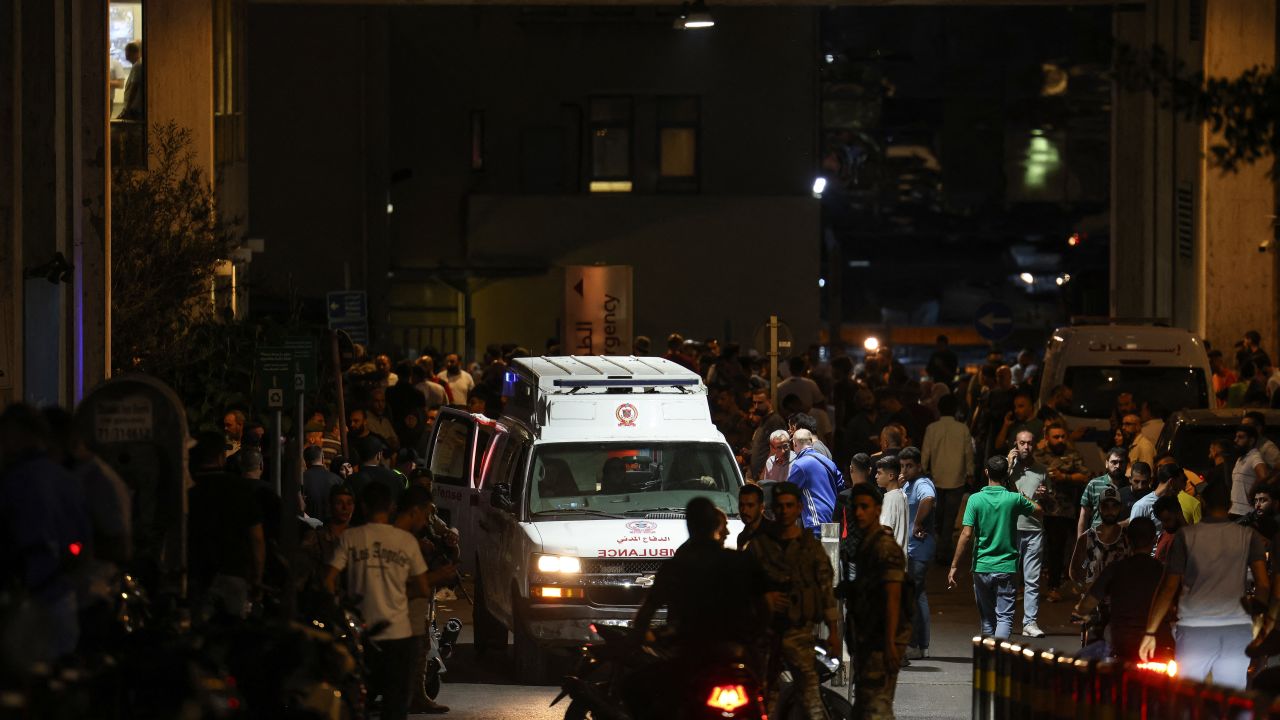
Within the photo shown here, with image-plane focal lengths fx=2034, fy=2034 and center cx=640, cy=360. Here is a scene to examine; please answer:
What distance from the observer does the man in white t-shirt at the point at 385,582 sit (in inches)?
446

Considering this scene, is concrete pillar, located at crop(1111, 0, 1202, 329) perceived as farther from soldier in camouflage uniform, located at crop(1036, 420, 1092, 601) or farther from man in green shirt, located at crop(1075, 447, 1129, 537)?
man in green shirt, located at crop(1075, 447, 1129, 537)

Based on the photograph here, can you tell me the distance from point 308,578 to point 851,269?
63827mm

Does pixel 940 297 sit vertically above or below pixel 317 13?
below

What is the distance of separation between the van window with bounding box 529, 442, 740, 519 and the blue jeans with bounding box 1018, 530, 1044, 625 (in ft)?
9.42

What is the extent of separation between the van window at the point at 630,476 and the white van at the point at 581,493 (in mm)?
11

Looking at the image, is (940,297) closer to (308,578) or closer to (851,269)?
(851,269)

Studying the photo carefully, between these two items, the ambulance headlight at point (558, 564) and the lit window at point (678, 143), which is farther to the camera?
the lit window at point (678, 143)

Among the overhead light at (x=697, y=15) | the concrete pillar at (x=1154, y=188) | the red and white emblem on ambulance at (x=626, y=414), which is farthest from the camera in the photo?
the concrete pillar at (x=1154, y=188)

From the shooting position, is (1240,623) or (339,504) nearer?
(1240,623)

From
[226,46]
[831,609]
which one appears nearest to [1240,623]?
[831,609]

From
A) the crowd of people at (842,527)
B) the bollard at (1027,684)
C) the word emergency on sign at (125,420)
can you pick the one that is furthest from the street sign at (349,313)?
the bollard at (1027,684)

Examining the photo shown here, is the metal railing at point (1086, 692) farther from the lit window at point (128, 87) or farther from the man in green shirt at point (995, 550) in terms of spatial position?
the lit window at point (128, 87)

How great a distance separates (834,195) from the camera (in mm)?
63812

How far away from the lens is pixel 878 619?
38.2ft
